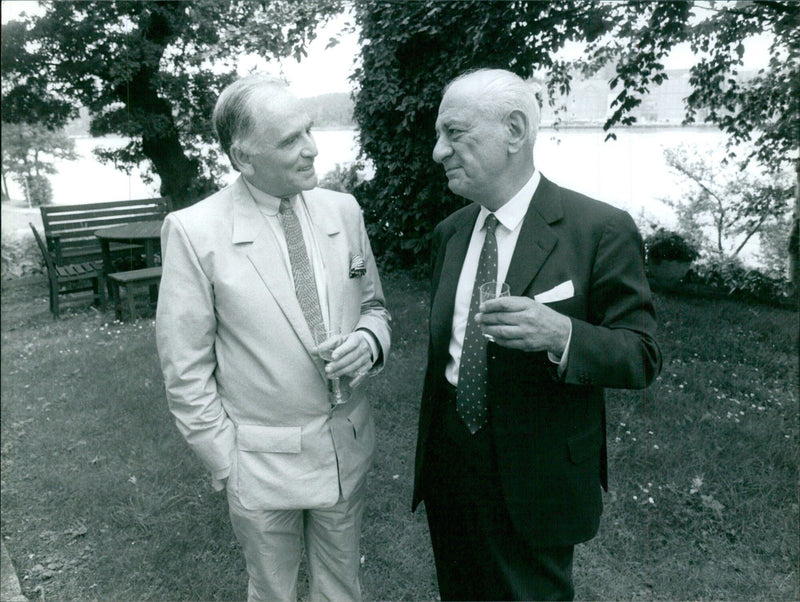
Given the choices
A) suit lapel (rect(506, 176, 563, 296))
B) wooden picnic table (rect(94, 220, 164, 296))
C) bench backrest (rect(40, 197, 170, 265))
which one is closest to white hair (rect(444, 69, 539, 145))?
suit lapel (rect(506, 176, 563, 296))

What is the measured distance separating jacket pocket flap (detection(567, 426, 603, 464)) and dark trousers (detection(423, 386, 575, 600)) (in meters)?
0.25

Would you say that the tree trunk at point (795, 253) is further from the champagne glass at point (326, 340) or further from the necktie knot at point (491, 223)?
the champagne glass at point (326, 340)

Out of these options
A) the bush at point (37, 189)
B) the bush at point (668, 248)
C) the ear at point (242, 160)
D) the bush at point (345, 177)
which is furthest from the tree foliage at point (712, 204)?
the bush at point (37, 189)

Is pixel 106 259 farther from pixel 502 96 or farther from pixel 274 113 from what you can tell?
pixel 502 96

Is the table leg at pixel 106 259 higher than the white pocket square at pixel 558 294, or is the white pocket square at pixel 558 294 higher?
the white pocket square at pixel 558 294

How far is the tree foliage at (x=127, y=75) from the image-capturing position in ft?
26.1

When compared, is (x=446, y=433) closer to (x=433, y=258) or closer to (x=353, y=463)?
(x=353, y=463)

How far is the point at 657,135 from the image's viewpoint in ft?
24.6

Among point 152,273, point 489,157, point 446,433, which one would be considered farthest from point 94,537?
point 152,273

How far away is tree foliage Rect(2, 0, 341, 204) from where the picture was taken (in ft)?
26.1

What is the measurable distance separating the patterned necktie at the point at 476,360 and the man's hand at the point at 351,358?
32 cm

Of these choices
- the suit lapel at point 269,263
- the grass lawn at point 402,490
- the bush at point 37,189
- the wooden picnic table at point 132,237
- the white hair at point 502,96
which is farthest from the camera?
the bush at point 37,189

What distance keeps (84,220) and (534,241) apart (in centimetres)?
902

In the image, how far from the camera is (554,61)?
6211mm
